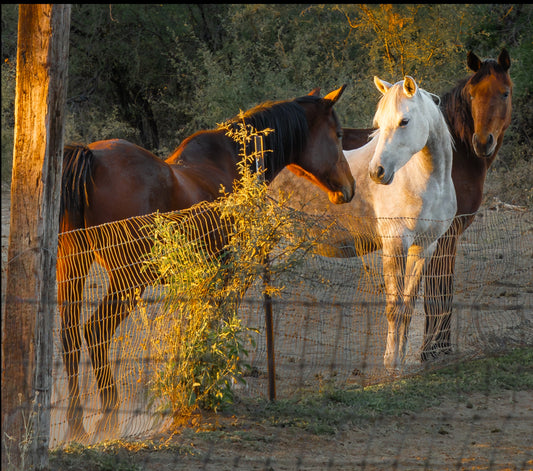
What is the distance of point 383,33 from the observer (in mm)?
12109

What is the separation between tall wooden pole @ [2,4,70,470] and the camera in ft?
9.56

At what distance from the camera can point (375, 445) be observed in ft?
12.8

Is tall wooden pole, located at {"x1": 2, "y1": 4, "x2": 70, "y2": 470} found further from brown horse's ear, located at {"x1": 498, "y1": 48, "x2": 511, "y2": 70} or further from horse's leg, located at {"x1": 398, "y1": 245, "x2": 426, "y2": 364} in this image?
brown horse's ear, located at {"x1": 498, "y1": 48, "x2": 511, "y2": 70}

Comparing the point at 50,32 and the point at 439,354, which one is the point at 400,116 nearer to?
the point at 439,354

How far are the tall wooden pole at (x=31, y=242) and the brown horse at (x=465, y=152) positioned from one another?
295 cm

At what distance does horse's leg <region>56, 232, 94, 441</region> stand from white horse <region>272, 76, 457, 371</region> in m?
1.64

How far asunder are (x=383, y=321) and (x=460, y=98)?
2.01 metres

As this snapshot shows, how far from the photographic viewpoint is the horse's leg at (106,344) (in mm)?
3855

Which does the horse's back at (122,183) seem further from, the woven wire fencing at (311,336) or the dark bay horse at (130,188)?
the woven wire fencing at (311,336)

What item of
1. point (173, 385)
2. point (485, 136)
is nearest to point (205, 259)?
point (173, 385)

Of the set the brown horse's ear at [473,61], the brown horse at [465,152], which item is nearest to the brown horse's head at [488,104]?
the brown horse at [465,152]

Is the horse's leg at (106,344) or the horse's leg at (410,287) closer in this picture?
the horse's leg at (106,344)

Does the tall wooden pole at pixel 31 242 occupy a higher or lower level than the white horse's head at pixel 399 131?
lower

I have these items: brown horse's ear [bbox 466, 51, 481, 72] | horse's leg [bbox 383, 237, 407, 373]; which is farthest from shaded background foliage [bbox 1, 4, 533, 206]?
horse's leg [bbox 383, 237, 407, 373]
